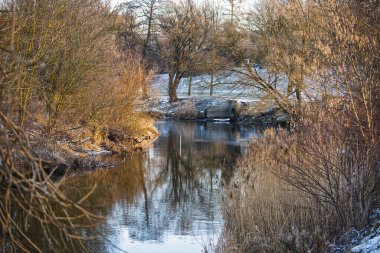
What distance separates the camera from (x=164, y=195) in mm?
13570

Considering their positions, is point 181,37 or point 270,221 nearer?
point 270,221

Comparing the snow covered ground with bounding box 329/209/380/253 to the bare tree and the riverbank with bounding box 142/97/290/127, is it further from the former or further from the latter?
the bare tree

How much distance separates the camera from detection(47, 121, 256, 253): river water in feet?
31.7

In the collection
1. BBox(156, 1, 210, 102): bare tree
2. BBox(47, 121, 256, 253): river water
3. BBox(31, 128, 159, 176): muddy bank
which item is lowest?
BBox(47, 121, 256, 253): river water

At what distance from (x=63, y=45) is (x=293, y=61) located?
9558 millimetres

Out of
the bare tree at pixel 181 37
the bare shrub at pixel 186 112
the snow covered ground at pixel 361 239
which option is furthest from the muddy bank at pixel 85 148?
the bare tree at pixel 181 37

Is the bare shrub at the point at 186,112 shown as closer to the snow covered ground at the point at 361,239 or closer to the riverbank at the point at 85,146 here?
the riverbank at the point at 85,146

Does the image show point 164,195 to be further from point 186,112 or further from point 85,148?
point 186,112

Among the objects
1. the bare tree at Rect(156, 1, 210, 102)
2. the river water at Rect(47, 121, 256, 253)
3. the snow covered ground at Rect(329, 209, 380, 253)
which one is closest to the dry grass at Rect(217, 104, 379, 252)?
the snow covered ground at Rect(329, 209, 380, 253)

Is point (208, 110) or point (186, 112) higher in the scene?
point (208, 110)

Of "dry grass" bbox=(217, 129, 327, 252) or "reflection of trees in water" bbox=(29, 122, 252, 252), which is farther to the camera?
"reflection of trees in water" bbox=(29, 122, 252, 252)

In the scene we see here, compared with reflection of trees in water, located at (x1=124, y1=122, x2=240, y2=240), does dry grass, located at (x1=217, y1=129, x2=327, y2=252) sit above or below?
above

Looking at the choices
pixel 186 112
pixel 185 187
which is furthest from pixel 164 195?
pixel 186 112

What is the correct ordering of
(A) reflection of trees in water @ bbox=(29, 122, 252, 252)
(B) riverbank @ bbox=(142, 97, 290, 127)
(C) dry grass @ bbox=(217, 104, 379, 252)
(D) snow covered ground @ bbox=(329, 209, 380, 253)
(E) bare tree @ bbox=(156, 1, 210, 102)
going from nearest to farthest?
(D) snow covered ground @ bbox=(329, 209, 380, 253), (C) dry grass @ bbox=(217, 104, 379, 252), (A) reflection of trees in water @ bbox=(29, 122, 252, 252), (B) riverbank @ bbox=(142, 97, 290, 127), (E) bare tree @ bbox=(156, 1, 210, 102)
